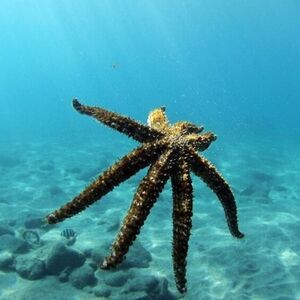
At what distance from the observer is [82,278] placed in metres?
14.8

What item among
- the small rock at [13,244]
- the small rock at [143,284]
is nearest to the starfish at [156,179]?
the small rock at [143,284]

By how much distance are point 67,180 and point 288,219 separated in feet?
51.3

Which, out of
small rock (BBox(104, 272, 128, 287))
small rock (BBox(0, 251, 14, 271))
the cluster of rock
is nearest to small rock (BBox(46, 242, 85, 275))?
the cluster of rock

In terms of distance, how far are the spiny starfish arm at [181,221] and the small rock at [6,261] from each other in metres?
13.1

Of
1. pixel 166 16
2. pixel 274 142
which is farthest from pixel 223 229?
A: pixel 166 16

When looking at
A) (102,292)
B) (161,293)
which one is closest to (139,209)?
(161,293)

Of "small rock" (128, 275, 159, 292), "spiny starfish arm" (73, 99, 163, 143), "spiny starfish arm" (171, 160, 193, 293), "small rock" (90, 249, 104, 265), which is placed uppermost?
"small rock" (90, 249, 104, 265)

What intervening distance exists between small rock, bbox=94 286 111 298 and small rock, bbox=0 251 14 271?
11.6 feet

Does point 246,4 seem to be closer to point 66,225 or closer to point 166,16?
point 166,16

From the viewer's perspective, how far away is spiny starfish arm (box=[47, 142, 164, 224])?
4.16m

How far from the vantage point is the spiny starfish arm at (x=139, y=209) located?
3.77m

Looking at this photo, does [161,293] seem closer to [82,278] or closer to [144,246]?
[82,278]

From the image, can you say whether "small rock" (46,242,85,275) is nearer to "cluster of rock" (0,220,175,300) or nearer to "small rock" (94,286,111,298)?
"cluster of rock" (0,220,175,300)

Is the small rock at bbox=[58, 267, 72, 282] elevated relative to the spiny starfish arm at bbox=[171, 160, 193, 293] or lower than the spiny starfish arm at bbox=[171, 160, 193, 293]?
elevated
